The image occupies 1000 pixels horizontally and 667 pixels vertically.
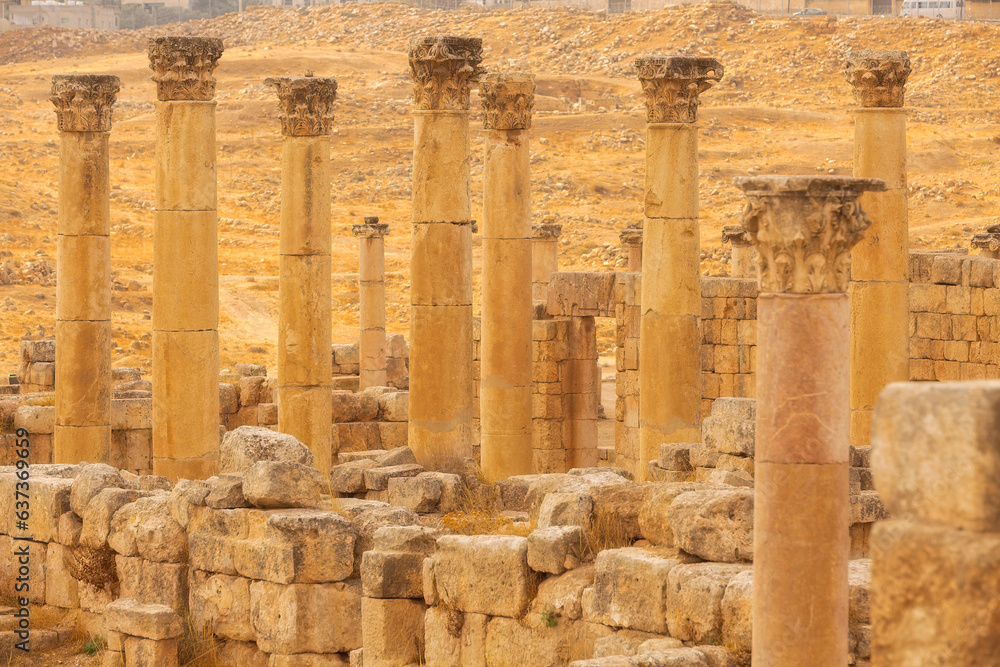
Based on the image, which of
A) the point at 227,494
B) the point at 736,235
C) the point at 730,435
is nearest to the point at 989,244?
the point at 736,235

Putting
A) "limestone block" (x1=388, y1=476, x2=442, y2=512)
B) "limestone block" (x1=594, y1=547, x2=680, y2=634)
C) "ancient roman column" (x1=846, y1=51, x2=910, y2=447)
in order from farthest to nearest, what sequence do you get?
1. "limestone block" (x1=388, y1=476, x2=442, y2=512)
2. "ancient roman column" (x1=846, y1=51, x2=910, y2=447)
3. "limestone block" (x1=594, y1=547, x2=680, y2=634)

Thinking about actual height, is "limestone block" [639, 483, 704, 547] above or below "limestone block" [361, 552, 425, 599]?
above

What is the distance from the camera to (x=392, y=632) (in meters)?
11.5

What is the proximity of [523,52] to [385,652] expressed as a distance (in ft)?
224

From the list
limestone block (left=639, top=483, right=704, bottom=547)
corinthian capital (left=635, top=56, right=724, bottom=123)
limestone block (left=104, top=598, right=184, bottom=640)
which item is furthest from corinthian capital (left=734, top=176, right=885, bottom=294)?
corinthian capital (left=635, top=56, right=724, bottom=123)

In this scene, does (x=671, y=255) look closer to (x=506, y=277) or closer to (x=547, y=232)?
(x=506, y=277)

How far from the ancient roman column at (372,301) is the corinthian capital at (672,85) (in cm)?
1434

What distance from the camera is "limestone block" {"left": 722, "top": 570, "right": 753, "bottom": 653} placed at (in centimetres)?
911

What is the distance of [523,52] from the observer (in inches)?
3059

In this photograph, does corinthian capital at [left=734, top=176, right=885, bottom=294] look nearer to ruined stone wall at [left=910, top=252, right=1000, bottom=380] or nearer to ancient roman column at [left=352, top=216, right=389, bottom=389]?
ruined stone wall at [left=910, top=252, right=1000, bottom=380]

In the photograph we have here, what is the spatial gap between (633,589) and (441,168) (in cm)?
813

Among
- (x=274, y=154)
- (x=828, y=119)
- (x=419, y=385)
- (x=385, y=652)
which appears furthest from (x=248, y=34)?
(x=385, y=652)

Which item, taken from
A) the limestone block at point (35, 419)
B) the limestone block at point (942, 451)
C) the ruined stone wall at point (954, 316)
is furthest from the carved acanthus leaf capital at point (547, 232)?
the limestone block at point (942, 451)

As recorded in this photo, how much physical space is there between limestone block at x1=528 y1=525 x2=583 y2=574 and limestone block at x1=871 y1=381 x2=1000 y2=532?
563 centimetres
